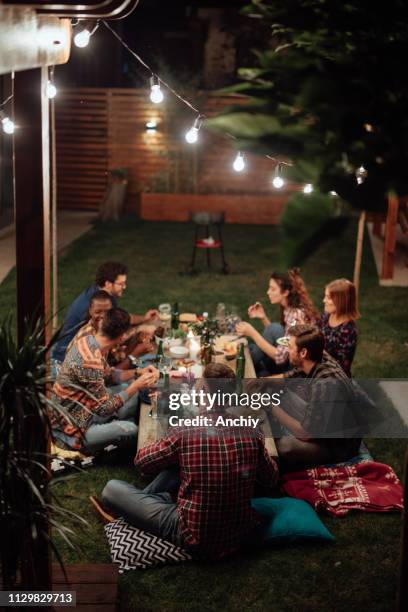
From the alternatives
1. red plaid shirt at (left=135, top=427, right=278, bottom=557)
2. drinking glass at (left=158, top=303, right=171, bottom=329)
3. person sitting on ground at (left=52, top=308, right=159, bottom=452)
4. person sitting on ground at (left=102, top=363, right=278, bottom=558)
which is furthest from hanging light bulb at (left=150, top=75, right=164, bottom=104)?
red plaid shirt at (left=135, top=427, right=278, bottom=557)

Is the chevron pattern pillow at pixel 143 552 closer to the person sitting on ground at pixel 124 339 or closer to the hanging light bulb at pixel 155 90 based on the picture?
the person sitting on ground at pixel 124 339

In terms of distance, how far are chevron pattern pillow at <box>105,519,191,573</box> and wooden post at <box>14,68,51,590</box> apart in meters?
0.76

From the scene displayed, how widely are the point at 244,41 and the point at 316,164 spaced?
728 inches

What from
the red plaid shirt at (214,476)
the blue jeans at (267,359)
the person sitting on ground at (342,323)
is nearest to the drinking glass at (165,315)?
the blue jeans at (267,359)

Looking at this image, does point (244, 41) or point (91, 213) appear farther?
point (244, 41)

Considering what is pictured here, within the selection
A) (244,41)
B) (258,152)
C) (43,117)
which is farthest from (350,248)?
(258,152)

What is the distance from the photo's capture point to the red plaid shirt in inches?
143

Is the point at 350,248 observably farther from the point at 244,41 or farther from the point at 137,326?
the point at 244,41

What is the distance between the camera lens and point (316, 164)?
1135mm

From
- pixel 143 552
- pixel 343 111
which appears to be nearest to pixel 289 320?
pixel 143 552

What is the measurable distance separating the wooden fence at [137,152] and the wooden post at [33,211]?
11510 mm

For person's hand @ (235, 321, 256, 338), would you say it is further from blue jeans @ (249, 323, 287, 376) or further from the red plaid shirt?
the red plaid shirt

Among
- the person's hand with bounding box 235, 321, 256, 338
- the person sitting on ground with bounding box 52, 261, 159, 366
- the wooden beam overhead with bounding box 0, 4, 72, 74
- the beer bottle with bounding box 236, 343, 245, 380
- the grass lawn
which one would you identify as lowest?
the grass lawn

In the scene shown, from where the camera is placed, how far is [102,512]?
4.28 m
